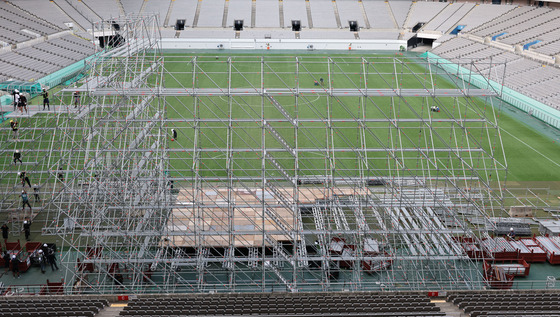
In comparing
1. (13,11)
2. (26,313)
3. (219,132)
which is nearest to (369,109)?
(219,132)

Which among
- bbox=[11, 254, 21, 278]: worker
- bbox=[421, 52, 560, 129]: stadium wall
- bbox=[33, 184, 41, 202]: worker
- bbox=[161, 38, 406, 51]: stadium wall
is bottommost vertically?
bbox=[11, 254, 21, 278]: worker

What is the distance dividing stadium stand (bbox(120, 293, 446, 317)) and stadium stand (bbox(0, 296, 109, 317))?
1029 mm

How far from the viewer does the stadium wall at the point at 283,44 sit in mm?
64181

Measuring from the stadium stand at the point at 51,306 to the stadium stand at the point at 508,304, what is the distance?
457 inches

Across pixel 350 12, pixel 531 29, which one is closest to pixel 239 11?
pixel 350 12

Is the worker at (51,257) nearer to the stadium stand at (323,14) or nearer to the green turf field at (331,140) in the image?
the green turf field at (331,140)

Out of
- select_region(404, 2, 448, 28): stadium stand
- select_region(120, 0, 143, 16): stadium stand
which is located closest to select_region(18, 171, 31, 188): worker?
select_region(120, 0, 143, 16): stadium stand

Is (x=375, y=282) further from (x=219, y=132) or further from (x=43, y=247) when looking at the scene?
(x=219, y=132)

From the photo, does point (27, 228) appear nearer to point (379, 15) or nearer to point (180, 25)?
point (180, 25)

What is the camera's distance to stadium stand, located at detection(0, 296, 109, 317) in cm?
1401

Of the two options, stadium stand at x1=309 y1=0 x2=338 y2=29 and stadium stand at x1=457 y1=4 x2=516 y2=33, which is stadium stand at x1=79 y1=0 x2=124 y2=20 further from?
stadium stand at x1=457 y1=4 x2=516 y2=33

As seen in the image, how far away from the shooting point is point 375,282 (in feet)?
61.0

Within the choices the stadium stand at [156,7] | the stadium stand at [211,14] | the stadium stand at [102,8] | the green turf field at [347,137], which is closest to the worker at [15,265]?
the green turf field at [347,137]

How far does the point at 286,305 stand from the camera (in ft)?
49.4
